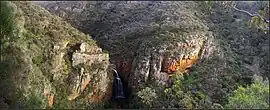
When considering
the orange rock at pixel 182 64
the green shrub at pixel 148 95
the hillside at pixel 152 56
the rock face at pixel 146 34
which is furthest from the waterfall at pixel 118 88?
the orange rock at pixel 182 64

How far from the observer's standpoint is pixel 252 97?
110 ft

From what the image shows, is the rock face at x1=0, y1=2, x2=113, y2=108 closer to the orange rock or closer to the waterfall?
the waterfall

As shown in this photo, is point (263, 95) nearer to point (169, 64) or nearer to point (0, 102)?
point (169, 64)

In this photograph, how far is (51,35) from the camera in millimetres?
38781

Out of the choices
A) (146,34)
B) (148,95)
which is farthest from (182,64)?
(146,34)

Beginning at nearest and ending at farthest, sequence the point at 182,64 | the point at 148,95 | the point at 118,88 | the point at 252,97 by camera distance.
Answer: the point at 252,97, the point at 148,95, the point at 182,64, the point at 118,88

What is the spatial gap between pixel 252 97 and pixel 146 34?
1670 cm

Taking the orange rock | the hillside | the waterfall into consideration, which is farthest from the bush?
the waterfall

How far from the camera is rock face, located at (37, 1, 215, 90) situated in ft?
141

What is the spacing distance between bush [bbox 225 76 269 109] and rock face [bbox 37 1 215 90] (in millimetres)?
8589

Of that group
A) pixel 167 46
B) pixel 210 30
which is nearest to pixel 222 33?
pixel 210 30

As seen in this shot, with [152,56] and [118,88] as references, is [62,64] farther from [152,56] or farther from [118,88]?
[152,56]

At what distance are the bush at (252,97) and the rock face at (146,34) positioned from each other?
28.2ft

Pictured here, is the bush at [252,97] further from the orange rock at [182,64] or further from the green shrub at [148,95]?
the orange rock at [182,64]
